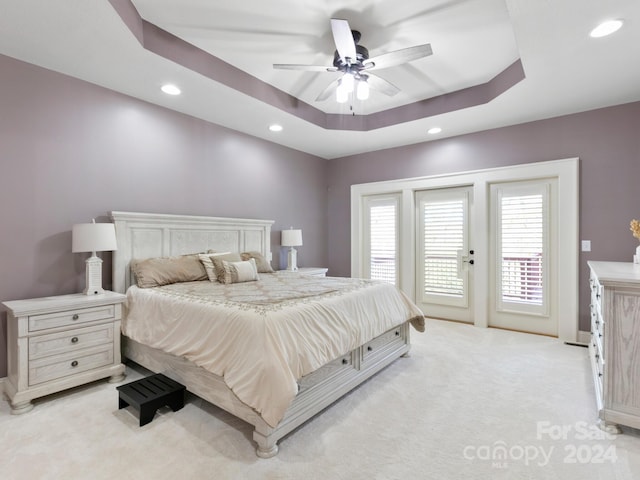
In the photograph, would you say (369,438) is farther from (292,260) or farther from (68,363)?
(292,260)

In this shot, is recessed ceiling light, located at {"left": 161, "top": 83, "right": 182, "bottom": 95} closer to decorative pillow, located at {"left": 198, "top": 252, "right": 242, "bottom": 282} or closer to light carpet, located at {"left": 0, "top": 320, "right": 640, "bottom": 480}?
decorative pillow, located at {"left": 198, "top": 252, "right": 242, "bottom": 282}

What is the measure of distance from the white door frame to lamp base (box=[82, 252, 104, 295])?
3.72 metres

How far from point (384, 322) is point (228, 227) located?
2.37 metres

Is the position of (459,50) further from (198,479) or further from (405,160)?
(198,479)

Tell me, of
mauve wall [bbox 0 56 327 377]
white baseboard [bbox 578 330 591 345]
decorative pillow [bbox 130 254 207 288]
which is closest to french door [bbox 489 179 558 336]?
white baseboard [bbox 578 330 591 345]

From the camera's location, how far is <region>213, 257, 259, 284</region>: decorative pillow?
324 centimetres

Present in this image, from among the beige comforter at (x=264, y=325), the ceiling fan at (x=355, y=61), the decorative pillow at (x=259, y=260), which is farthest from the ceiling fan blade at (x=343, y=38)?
the decorative pillow at (x=259, y=260)

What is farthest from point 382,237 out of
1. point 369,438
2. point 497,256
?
point 369,438

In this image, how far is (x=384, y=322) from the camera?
9.24 ft

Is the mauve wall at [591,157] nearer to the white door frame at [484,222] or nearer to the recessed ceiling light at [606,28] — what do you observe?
the white door frame at [484,222]

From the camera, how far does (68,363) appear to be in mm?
2457

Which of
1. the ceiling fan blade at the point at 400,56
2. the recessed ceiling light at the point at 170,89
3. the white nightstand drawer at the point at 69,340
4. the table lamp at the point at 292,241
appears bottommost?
the white nightstand drawer at the point at 69,340

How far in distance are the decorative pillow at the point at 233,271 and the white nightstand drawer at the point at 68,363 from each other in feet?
3.62

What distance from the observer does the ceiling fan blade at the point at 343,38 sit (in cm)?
212
